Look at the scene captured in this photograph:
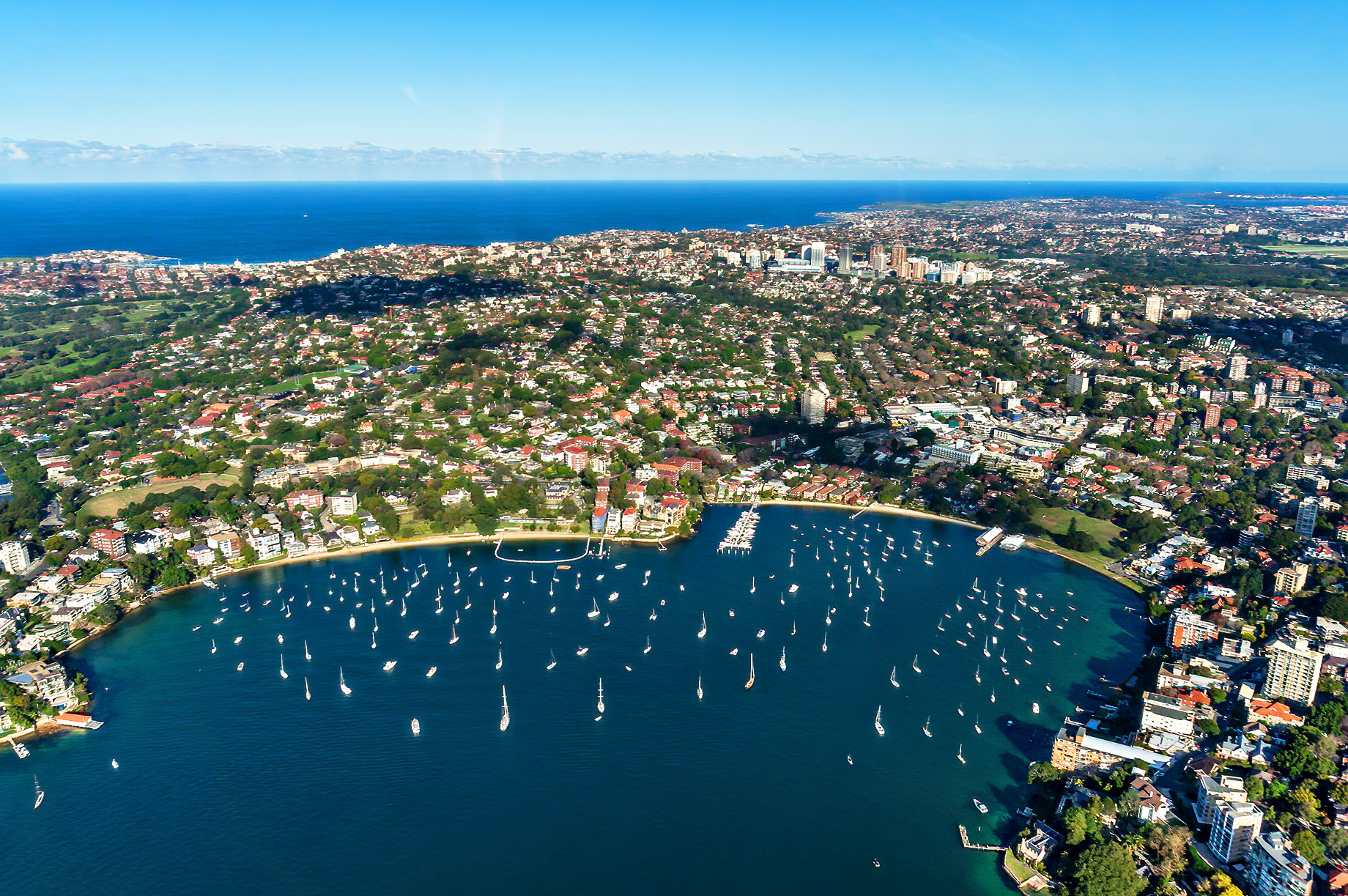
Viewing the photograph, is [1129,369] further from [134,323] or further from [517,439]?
[134,323]

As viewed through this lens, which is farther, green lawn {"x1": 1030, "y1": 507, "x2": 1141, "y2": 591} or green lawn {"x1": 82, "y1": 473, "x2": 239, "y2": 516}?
green lawn {"x1": 82, "y1": 473, "x2": 239, "y2": 516}

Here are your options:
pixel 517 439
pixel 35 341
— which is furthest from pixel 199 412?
pixel 35 341

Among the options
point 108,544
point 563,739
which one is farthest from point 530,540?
point 108,544

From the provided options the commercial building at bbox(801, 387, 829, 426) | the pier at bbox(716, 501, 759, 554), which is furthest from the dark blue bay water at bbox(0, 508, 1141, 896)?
the commercial building at bbox(801, 387, 829, 426)

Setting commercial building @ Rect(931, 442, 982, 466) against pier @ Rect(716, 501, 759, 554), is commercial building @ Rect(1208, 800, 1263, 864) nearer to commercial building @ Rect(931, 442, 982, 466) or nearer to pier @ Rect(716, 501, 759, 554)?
pier @ Rect(716, 501, 759, 554)

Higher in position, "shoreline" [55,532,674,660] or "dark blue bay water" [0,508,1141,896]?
"dark blue bay water" [0,508,1141,896]

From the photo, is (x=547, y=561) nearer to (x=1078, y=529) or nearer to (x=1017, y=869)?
(x=1017, y=869)

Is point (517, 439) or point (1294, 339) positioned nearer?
point (517, 439)
